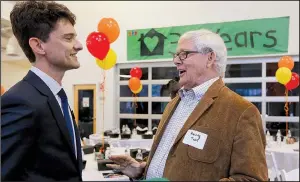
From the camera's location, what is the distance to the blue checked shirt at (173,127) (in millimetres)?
1343

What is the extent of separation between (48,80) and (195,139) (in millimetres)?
659

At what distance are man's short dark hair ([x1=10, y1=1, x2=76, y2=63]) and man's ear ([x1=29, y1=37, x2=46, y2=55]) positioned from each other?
2 centimetres

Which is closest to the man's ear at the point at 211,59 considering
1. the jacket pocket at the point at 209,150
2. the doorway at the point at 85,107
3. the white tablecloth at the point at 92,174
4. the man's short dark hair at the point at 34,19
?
the jacket pocket at the point at 209,150

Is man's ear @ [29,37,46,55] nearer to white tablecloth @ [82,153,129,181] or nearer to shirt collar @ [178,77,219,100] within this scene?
shirt collar @ [178,77,219,100]

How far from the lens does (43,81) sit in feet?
3.50

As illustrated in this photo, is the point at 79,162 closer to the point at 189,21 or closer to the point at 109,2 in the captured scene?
the point at 189,21

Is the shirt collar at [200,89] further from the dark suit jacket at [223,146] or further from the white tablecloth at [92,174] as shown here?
the white tablecloth at [92,174]

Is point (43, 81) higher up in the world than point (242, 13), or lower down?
lower down

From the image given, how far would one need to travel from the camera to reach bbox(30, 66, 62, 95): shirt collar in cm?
109

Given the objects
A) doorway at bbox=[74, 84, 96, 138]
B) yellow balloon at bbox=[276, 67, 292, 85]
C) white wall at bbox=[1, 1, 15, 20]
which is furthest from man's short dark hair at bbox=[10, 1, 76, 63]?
doorway at bbox=[74, 84, 96, 138]

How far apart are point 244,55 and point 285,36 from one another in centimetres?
96

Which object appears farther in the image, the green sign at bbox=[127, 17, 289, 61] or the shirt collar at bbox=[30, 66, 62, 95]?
the green sign at bbox=[127, 17, 289, 61]

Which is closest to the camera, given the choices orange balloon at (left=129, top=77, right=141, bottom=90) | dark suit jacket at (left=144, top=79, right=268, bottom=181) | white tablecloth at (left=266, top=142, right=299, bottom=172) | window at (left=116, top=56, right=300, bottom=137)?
dark suit jacket at (left=144, top=79, right=268, bottom=181)

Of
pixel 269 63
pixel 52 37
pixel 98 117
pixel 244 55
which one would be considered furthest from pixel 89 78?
pixel 52 37
